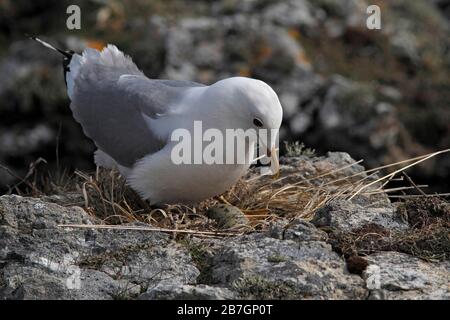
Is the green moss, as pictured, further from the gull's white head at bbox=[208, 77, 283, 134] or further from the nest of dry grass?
the gull's white head at bbox=[208, 77, 283, 134]

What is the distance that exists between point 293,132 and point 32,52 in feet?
10.4

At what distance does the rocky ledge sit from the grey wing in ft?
3.48

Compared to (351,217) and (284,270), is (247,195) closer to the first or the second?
(351,217)

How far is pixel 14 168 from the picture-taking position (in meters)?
9.82

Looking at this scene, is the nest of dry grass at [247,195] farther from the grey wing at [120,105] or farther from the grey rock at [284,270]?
the grey rock at [284,270]

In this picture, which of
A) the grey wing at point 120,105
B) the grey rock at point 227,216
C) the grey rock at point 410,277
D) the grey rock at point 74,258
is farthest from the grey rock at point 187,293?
the grey wing at point 120,105

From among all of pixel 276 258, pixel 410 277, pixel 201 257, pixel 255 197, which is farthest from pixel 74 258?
pixel 255 197

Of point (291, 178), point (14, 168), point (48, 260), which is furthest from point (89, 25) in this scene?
point (48, 260)

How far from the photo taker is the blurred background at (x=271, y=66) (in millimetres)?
9953

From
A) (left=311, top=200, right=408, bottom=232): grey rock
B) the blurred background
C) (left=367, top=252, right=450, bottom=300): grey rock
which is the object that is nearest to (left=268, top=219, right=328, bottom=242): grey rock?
(left=311, top=200, right=408, bottom=232): grey rock

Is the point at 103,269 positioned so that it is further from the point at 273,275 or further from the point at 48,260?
the point at 273,275

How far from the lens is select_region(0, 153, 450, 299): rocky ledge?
369 cm

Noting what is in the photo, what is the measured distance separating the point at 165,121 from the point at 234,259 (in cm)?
148

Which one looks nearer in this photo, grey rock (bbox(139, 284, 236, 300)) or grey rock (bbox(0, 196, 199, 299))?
grey rock (bbox(139, 284, 236, 300))
